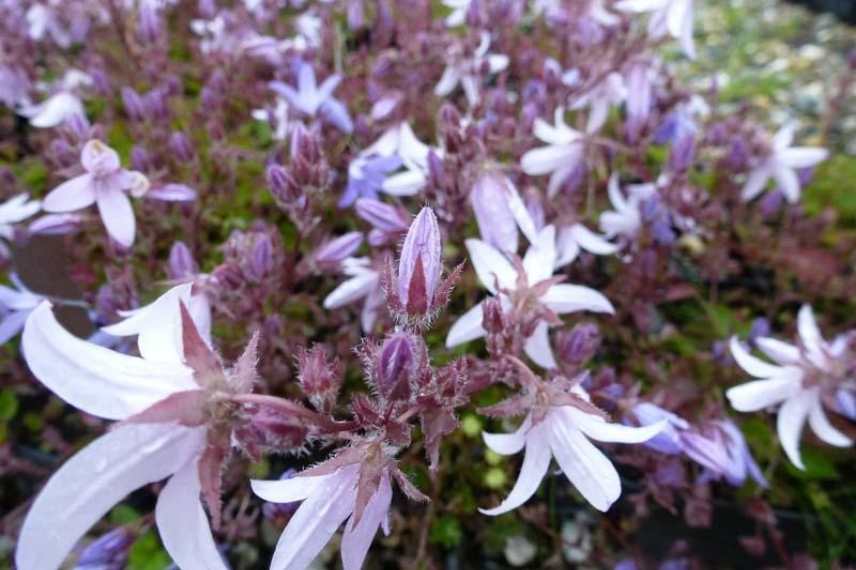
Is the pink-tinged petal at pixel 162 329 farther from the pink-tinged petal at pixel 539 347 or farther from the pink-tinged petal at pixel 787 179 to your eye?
the pink-tinged petal at pixel 787 179

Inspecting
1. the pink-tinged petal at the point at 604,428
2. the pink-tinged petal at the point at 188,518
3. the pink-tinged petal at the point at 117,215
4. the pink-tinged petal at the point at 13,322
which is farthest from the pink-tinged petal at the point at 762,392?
the pink-tinged petal at the point at 13,322

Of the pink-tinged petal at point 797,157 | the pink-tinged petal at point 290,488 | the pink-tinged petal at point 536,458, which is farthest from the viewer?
the pink-tinged petal at point 797,157

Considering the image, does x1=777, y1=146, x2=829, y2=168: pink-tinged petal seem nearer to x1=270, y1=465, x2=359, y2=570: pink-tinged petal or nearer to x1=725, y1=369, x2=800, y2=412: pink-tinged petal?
x1=725, y1=369, x2=800, y2=412: pink-tinged petal

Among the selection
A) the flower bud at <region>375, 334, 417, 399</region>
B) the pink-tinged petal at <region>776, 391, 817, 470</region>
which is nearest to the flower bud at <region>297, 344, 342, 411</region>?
the flower bud at <region>375, 334, 417, 399</region>

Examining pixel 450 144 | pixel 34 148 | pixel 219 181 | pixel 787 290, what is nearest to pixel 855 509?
pixel 787 290

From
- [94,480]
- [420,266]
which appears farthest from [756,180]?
[94,480]

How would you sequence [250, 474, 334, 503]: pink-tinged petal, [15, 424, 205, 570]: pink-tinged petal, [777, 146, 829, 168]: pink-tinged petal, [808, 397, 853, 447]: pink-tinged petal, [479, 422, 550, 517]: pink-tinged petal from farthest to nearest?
[777, 146, 829, 168]: pink-tinged petal, [808, 397, 853, 447]: pink-tinged petal, [479, 422, 550, 517]: pink-tinged petal, [250, 474, 334, 503]: pink-tinged petal, [15, 424, 205, 570]: pink-tinged petal
